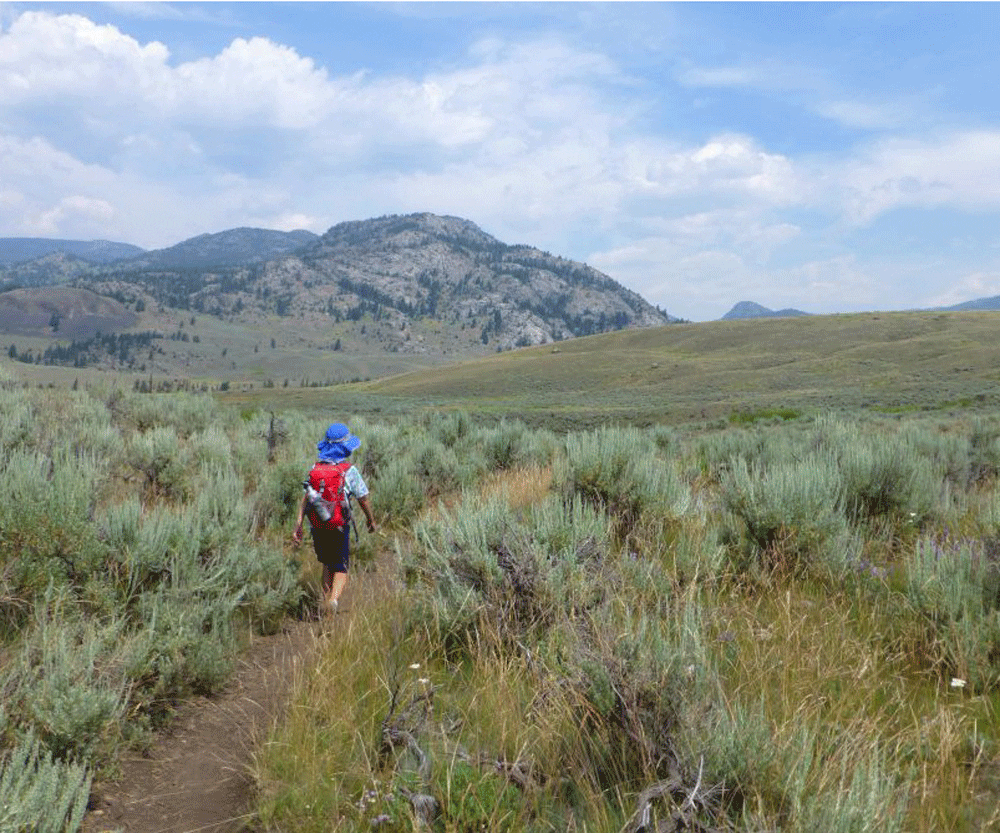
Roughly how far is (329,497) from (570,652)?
394 centimetres

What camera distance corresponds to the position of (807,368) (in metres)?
75.0

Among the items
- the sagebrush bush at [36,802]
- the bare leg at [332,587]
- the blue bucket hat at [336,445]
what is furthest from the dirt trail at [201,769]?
the blue bucket hat at [336,445]

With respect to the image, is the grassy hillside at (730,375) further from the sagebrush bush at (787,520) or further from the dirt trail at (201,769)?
the dirt trail at (201,769)

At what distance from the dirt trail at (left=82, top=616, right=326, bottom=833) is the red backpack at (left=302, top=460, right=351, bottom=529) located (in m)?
1.79

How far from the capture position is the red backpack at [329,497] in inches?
255

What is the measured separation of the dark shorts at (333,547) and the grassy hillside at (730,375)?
36.8 meters

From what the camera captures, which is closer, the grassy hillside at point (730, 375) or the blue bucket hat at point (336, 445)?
the blue bucket hat at point (336, 445)

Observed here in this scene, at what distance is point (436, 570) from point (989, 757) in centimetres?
321

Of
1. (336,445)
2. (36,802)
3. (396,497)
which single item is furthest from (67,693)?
(396,497)

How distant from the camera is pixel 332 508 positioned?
21.4ft

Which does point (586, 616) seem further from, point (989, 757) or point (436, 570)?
point (989, 757)

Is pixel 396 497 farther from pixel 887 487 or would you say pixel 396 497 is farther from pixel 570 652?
pixel 570 652

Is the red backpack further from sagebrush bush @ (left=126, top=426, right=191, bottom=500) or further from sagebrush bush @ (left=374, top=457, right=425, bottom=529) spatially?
sagebrush bush @ (left=126, top=426, right=191, bottom=500)

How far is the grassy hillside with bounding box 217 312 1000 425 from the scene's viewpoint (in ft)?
161
